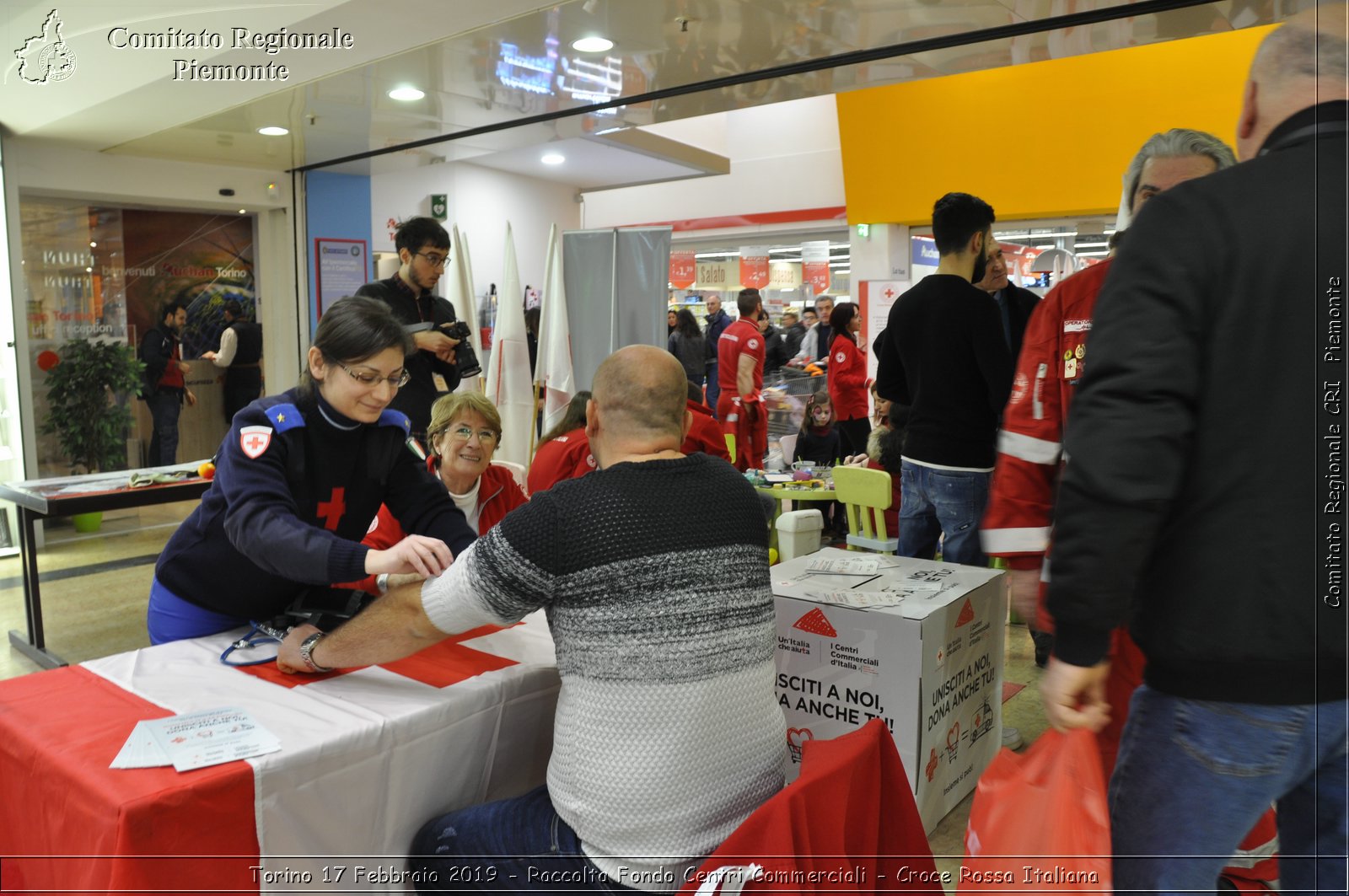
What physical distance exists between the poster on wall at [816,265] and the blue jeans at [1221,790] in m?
10.5

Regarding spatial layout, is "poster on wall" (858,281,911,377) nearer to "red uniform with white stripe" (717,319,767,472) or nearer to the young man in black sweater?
"red uniform with white stripe" (717,319,767,472)

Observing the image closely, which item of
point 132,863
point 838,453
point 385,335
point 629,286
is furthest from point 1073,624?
point 838,453

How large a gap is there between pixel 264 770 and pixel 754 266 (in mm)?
10893

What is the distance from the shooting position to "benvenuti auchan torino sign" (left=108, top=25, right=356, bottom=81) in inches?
165

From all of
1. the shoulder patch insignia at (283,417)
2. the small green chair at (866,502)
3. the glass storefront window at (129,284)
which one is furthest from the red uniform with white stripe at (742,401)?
the shoulder patch insignia at (283,417)

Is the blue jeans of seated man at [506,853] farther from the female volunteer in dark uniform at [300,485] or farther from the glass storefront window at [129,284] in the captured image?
the glass storefront window at [129,284]

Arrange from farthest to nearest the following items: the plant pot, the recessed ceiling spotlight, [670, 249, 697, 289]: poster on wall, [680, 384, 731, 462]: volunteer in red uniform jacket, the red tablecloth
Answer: [670, 249, 697, 289]: poster on wall → the plant pot → the recessed ceiling spotlight → [680, 384, 731, 462]: volunteer in red uniform jacket → the red tablecloth

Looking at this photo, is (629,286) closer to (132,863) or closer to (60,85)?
(60,85)

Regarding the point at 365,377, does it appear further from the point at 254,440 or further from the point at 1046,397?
the point at 1046,397

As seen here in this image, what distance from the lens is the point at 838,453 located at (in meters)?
7.18

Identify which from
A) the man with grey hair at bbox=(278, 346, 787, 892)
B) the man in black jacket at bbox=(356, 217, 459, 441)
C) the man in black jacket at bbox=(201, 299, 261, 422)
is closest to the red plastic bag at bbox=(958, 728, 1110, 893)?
the man with grey hair at bbox=(278, 346, 787, 892)

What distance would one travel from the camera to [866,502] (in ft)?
16.2

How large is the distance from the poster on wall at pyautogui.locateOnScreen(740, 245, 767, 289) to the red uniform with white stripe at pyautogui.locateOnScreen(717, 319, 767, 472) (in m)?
4.38

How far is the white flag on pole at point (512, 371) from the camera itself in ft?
20.0
